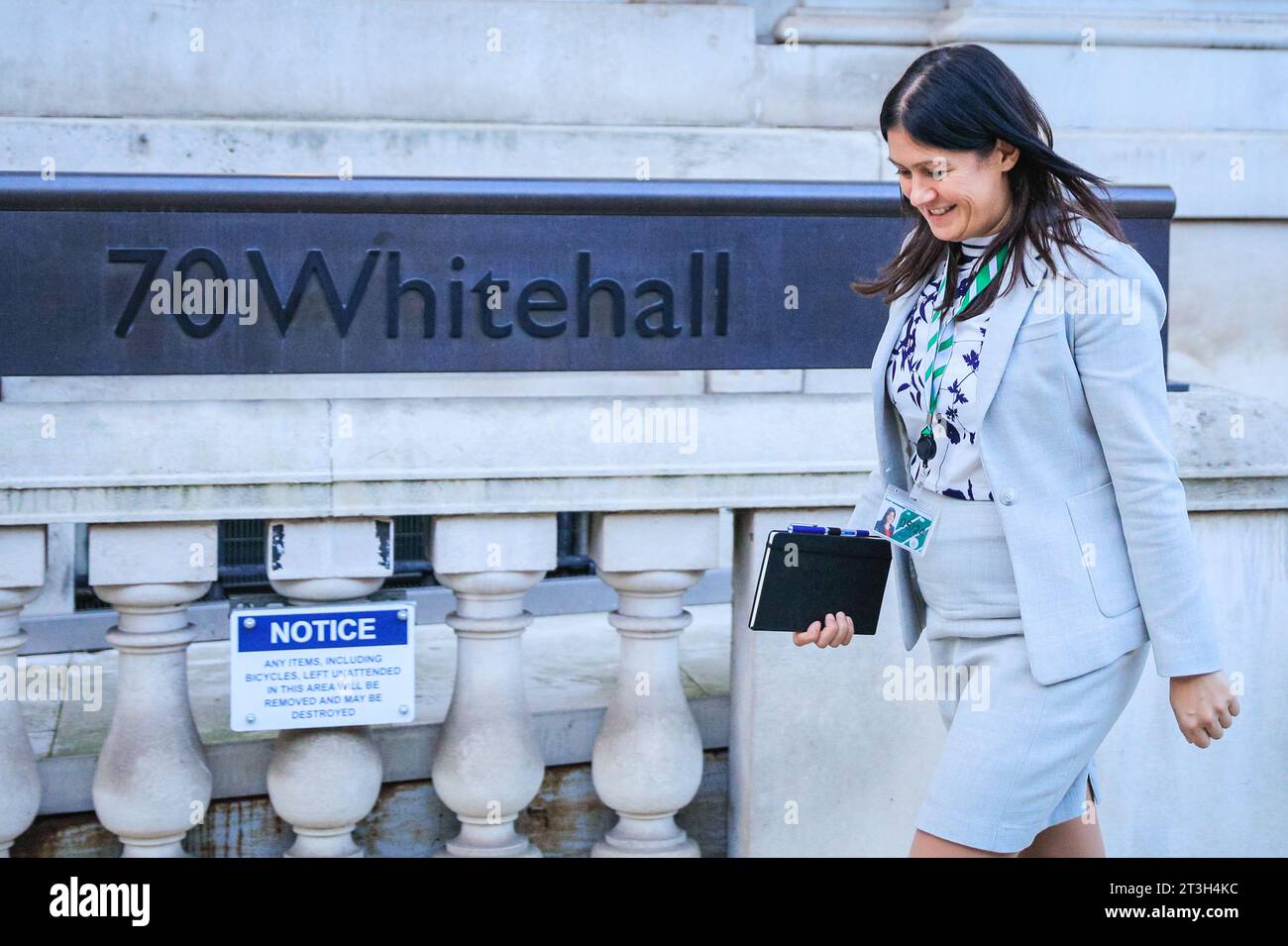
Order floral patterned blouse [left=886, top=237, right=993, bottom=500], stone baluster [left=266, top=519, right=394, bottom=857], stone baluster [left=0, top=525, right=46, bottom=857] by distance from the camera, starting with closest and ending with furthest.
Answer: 1. floral patterned blouse [left=886, top=237, right=993, bottom=500]
2. stone baluster [left=0, top=525, right=46, bottom=857]
3. stone baluster [left=266, top=519, right=394, bottom=857]

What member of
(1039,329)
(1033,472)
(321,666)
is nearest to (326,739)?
(321,666)

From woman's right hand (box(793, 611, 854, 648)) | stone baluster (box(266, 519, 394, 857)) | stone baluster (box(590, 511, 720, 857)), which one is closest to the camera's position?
woman's right hand (box(793, 611, 854, 648))

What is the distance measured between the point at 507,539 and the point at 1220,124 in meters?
3.68

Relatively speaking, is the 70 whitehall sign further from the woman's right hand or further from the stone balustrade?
the woman's right hand


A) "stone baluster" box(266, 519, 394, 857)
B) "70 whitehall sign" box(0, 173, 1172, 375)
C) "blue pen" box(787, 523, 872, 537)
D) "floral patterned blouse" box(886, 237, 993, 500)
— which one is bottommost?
"stone baluster" box(266, 519, 394, 857)

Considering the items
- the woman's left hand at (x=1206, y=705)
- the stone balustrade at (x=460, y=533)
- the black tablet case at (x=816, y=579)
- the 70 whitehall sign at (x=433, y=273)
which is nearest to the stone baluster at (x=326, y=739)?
the stone balustrade at (x=460, y=533)

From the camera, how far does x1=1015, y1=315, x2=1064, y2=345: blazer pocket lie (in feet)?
8.15

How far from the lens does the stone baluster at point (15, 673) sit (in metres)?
3.32

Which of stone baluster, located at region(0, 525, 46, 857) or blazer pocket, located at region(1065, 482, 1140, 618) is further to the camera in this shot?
stone baluster, located at region(0, 525, 46, 857)

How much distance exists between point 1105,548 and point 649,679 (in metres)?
1.43

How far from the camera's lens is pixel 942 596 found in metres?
2.69

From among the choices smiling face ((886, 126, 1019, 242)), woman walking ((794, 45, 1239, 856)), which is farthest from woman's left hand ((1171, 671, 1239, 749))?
smiling face ((886, 126, 1019, 242))

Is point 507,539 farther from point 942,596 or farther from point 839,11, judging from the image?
point 839,11
